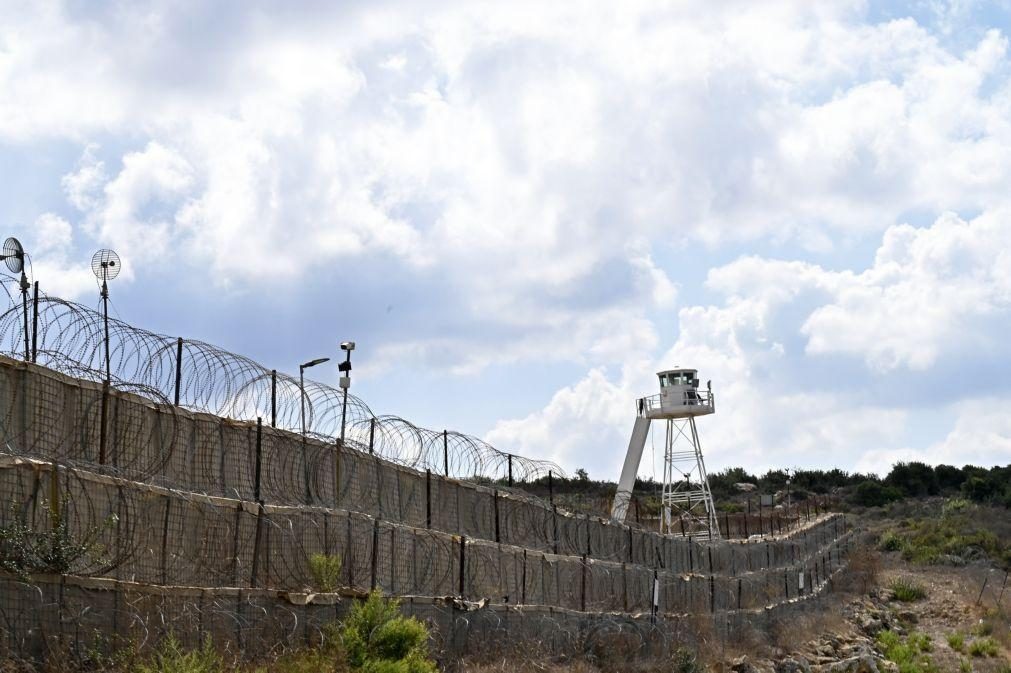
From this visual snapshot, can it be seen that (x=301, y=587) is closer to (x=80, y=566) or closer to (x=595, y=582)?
(x=80, y=566)

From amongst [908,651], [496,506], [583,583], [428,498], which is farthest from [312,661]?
[908,651]

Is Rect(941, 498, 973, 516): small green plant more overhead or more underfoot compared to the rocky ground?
more overhead

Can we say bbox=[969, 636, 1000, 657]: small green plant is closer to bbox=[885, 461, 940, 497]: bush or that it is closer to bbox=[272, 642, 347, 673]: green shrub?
bbox=[272, 642, 347, 673]: green shrub

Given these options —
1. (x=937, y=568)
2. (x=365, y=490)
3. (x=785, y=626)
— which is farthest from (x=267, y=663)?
(x=937, y=568)

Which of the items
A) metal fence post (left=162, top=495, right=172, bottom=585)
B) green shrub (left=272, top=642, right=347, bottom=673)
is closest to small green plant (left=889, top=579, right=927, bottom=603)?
green shrub (left=272, top=642, right=347, bottom=673)

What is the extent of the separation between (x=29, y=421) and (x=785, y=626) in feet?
85.7

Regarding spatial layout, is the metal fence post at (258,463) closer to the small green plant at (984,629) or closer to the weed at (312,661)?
the weed at (312,661)

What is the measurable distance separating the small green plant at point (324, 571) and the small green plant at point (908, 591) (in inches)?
1422

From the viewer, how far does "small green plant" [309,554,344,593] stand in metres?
17.1

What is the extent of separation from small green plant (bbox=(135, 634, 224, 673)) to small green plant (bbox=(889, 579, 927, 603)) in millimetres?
39630

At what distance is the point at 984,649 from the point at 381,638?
28.2m

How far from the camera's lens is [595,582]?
2611 centimetres

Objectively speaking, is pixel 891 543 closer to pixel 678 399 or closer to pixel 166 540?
pixel 678 399

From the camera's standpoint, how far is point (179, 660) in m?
12.2
